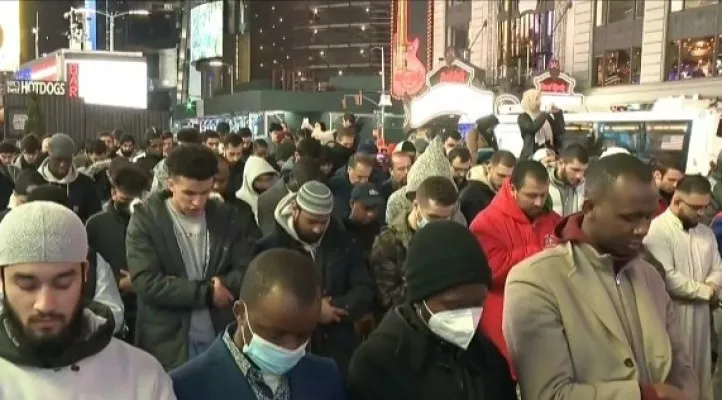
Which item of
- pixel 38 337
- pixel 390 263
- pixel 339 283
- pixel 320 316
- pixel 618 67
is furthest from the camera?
pixel 618 67

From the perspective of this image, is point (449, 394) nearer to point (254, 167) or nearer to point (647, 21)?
point (254, 167)

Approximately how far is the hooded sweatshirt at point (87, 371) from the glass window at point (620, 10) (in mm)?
30276

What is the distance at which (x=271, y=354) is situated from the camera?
268cm

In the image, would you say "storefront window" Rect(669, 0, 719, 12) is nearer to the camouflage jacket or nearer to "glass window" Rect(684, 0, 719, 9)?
"glass window" Rect(684, 0, 719, 9)

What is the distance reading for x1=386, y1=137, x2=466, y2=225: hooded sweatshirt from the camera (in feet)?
22.5

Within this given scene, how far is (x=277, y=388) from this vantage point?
2.84 m

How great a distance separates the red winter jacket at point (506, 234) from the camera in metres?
5.34

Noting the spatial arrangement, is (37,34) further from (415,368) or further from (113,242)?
(415,368)

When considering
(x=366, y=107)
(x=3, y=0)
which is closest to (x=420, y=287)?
(x=366, y=107)

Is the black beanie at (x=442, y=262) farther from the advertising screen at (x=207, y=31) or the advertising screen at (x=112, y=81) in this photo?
the advertising screen at (x=207, y=31)

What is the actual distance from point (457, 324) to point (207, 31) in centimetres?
5841

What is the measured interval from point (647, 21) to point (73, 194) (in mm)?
25059

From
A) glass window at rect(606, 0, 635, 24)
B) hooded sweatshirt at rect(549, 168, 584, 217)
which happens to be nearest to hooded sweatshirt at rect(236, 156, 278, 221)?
hooded sweatshirt at rect(549, 168, 584, 217)

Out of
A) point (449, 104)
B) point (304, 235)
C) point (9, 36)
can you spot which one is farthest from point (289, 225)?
point (9, 36)
